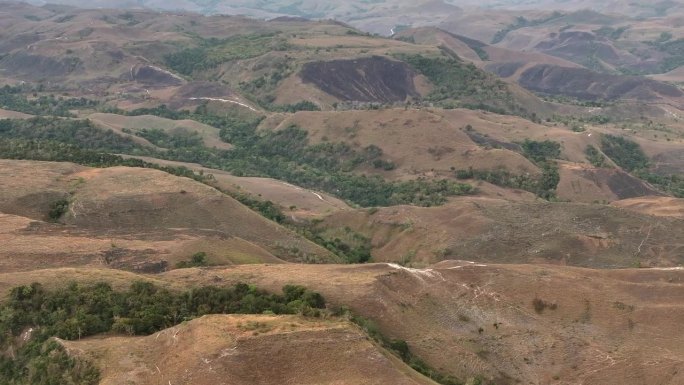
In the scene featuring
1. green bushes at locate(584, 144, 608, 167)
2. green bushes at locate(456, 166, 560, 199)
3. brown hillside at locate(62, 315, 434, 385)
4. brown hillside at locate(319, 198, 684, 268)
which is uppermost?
brown hillside at locate(62, 315, 434, 385)

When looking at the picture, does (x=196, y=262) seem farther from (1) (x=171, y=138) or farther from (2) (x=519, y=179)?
(1) (x=171, y=138)

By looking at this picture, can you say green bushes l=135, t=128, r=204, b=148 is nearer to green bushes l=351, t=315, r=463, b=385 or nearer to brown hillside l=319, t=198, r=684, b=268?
brown hillside l=319, t=198, r=684, b=268

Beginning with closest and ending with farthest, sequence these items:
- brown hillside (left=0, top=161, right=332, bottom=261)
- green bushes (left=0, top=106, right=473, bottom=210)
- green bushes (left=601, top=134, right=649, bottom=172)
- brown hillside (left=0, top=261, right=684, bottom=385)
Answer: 1. brown hillside (left=0, top=261, right=684, bottom=385)
2. brown hillside (left=0, top=161, right=332, bottom=261)
3. green bushes (left=0, top=106, right=473, bottom=210)
4. green bushes (left=601, top=134, right=649, bottom=172)

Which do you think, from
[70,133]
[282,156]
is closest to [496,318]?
[282,156]

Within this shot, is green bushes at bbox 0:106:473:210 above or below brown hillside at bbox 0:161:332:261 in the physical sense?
below

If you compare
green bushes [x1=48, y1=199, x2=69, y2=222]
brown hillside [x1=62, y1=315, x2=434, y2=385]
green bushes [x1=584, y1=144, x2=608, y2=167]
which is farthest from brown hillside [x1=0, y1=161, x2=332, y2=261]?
green bushes [x1=584, y1=144, x2=608, y2=167]

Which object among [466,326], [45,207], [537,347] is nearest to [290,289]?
[466,326]

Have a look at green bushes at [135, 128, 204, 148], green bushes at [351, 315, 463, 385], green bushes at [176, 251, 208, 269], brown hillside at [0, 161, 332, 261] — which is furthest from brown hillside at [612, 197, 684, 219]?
green bushes at [135, 128, 204, 148]

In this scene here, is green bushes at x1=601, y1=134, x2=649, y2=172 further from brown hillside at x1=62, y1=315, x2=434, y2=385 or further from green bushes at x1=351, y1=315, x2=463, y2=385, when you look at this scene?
brown hillside at x1=62, y1=315, x2=434, y2=385

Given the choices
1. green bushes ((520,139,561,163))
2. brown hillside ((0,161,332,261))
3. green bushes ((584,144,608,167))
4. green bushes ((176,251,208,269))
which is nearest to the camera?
green bushes ((176,251,208,269))

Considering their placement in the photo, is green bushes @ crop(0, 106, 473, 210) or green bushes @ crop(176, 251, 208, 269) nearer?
green bushes @ crop(176, 251, 208, 269)
